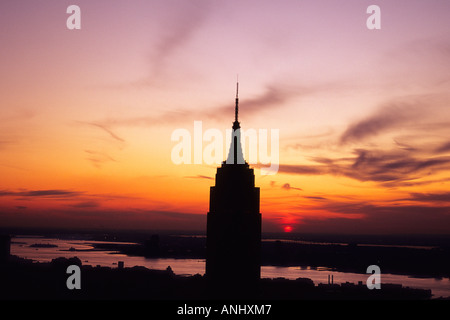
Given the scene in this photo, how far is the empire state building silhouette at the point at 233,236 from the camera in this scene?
168 metres

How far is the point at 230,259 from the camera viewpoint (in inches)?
6663

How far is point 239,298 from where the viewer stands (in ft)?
548

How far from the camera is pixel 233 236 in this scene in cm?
16938

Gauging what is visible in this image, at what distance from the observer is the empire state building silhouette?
168m
